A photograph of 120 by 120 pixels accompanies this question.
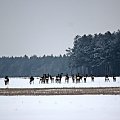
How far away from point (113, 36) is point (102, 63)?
1175 centimetres

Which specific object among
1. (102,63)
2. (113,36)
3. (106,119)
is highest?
(113,36)

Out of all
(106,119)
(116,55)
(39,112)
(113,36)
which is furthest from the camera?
(113,36)

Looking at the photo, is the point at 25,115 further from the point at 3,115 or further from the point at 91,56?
the point at 91,56

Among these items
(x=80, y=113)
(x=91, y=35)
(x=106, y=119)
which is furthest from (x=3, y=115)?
(x=91, y=35)

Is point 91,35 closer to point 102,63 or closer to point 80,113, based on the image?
point 102,63

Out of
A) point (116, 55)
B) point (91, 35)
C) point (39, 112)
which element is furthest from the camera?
point (91, 35)

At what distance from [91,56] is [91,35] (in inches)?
509

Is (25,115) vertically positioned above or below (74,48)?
below

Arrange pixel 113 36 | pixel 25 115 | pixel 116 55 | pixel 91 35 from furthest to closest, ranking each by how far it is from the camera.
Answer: pixel 91 35 < pixel 113 36 < pixel 116 55 < pixel 25 115

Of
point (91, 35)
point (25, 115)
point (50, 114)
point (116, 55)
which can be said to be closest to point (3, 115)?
point (25, 115)

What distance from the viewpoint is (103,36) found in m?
108

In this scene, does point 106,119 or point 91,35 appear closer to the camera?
point 106,119

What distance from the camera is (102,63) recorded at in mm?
101438

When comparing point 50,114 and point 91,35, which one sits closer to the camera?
point 50,114
